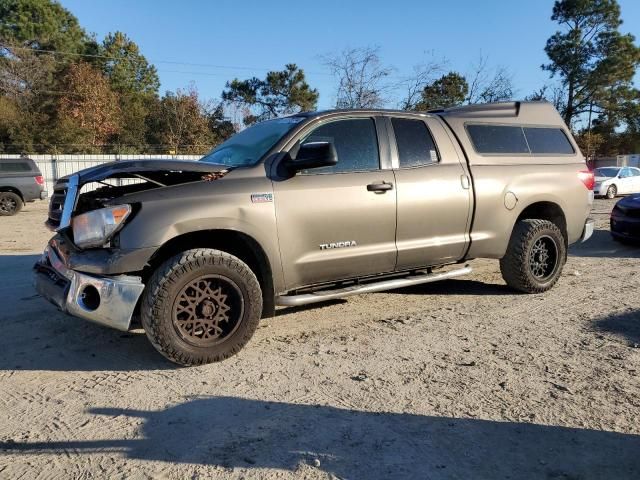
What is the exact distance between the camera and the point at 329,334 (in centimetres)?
478

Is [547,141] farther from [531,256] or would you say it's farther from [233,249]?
[233,249]

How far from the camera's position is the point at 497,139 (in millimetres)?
5996

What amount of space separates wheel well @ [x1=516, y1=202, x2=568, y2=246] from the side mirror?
2.92 meters

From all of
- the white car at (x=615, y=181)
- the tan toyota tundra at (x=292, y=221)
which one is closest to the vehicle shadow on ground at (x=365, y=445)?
the tan toyota tundra at (x=292, y=221)

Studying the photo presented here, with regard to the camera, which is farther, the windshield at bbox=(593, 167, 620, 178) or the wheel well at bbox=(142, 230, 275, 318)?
the windshield at bbox=(593, 167, 620, 178)

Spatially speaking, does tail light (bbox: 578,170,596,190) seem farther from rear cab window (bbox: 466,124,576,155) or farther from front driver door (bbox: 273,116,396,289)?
front driver door (bbox: 273,116,396,289)

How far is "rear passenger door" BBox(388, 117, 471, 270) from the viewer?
16.5 ft

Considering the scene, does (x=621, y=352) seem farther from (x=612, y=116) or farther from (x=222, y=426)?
(x=612, y=116)

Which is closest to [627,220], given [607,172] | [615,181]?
[615,181]

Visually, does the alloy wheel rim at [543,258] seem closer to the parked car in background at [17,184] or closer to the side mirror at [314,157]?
the side mirror at [314,157]

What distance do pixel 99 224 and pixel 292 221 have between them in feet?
4.81

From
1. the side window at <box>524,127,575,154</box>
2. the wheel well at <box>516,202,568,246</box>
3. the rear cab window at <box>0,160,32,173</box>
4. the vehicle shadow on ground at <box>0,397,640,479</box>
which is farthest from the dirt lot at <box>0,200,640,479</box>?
the rear cab window at <box>0,160,32,173</box>

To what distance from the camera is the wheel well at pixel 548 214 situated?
244 inches

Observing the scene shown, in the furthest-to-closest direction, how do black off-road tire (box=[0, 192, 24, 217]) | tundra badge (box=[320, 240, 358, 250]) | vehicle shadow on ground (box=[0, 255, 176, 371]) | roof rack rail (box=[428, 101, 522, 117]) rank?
black off-road tire (box=[0, 192, 24, 217]) → roof rack rail (box=[428, 101, 522, 117]) → tundra badge (box=[320, 240, 358, 250]) → vehicle shadow on ground (box=[0, 255, 176, 371])
